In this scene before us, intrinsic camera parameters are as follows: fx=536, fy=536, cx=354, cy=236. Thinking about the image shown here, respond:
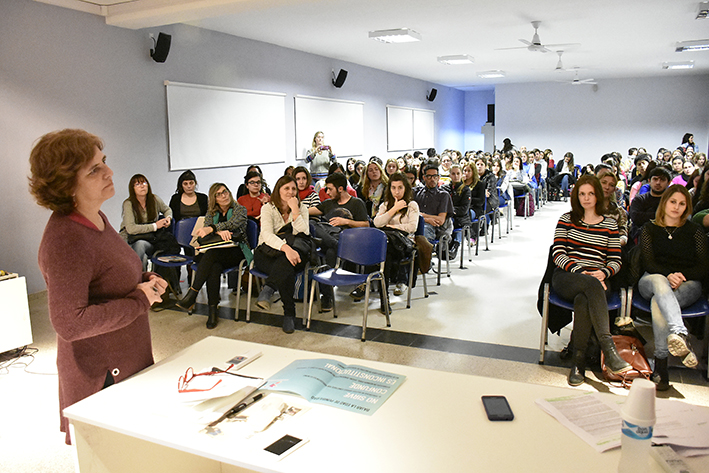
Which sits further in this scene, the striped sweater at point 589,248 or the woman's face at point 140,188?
the woman's face at point 140,188

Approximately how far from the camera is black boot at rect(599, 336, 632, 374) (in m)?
3.30

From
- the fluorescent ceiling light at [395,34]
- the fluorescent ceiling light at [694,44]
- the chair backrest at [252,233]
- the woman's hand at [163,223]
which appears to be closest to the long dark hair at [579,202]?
the chair backrest at [252,233]

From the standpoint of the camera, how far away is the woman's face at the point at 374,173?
6.29m

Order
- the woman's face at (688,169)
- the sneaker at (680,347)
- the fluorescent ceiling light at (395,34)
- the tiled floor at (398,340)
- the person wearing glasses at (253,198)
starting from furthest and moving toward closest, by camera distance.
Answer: the fluorescent ceiling light at (395,34), the woman's face at (688,169), the person wearing glasses at (253,198), the sneaker at (680,347), the tiled floor at (398,340)

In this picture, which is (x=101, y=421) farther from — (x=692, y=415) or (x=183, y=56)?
(x=183, y=56)

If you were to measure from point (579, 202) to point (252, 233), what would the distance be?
2.83 metres

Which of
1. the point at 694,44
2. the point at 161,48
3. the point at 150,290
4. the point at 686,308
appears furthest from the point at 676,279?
the point at 694,44

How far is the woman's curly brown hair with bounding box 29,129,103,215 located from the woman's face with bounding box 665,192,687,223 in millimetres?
3568

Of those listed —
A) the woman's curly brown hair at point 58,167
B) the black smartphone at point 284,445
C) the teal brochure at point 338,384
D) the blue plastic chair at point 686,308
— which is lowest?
the blue plastic chair at point 686,308

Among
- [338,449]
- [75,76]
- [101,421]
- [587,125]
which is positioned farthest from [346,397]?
[587,125]

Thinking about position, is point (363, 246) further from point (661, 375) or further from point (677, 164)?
point (677, 164)

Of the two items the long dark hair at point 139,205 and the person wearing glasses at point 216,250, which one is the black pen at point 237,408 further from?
the long dark hair at point 139,205

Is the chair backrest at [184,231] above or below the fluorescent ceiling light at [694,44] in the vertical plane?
below

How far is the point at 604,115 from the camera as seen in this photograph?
55.1 feet
